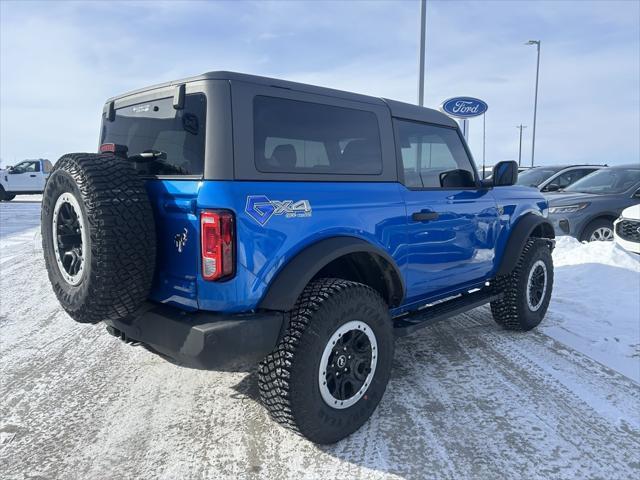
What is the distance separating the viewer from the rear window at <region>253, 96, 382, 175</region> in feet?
8.38

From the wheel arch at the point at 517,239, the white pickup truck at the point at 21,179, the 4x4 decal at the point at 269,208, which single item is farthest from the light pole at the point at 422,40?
the white pickup truck at the point at 21,179

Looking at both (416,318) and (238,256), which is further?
(416,318)

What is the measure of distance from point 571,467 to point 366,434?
109 cm

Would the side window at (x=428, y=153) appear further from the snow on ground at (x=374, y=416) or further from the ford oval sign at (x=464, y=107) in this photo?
the ford oval sign at (x=464, y=107)

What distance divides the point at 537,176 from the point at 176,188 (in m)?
11.6

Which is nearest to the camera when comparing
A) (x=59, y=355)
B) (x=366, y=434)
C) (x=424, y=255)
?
(x=366, y=434)

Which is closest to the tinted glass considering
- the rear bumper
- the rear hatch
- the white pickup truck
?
the white pickup truck

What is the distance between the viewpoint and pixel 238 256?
2312mm

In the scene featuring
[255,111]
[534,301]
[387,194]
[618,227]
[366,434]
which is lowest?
[366,434]

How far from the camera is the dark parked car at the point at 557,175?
11.2 m

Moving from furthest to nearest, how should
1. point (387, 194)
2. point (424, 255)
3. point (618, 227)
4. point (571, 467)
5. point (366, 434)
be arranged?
point (618, 227) → point (424, 255) → point (387, 194) → point (366, 434) → point (571, 467)

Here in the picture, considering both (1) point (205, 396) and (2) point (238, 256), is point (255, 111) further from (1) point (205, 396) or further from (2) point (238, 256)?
(1) point (205, 396)

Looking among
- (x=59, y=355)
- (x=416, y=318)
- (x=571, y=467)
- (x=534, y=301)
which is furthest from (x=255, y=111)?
(x=534, y=301)

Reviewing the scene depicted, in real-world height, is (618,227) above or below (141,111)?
below
